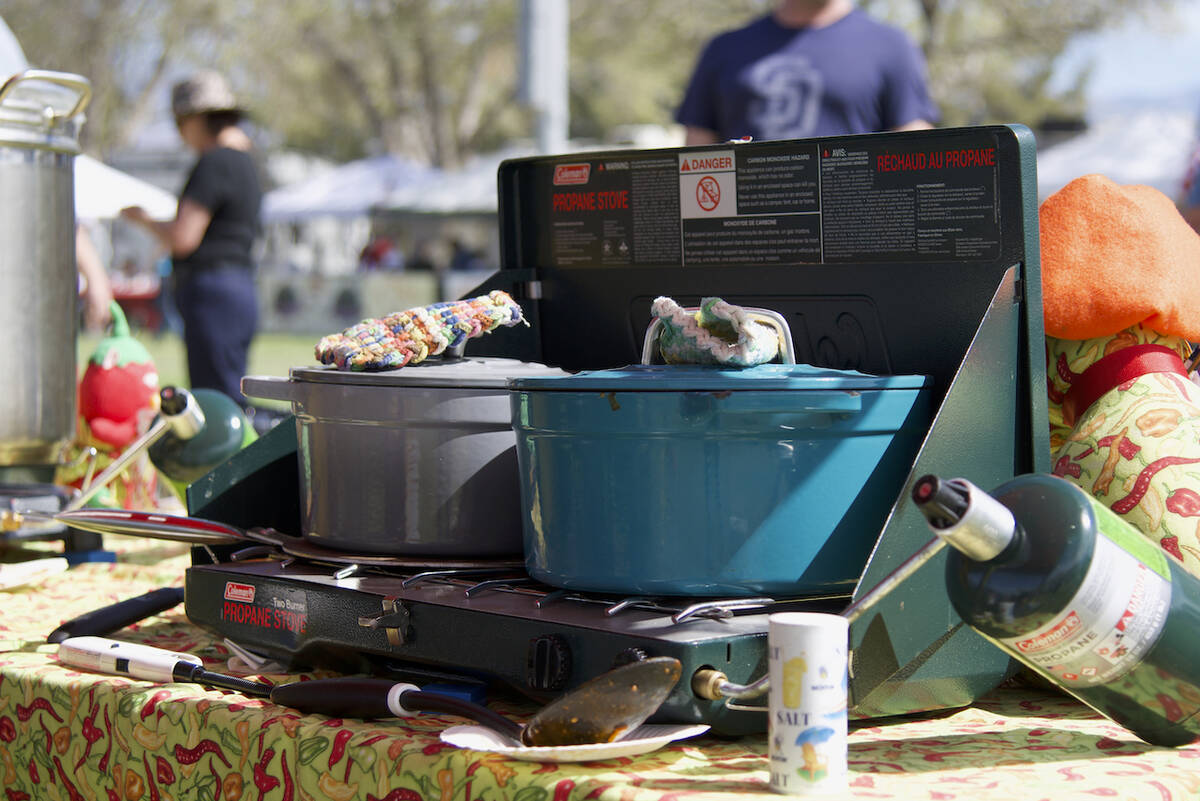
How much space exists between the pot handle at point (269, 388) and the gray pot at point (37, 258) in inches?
29.3

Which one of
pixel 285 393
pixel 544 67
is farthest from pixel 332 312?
pixel 285 393

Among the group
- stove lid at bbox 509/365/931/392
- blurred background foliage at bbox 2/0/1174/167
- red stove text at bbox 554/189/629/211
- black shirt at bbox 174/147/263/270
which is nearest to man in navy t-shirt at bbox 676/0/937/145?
red stove text at bbox 554/189/629/211

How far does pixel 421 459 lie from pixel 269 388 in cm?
29

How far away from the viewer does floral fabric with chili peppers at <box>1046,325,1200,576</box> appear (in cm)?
131

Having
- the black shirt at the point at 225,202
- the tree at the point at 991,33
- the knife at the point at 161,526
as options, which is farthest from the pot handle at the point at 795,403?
the tree at the point at 991,33

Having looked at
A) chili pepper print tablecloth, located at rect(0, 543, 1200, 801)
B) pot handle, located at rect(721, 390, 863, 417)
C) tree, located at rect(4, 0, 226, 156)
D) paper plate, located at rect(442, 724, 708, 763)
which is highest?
tree, located at rect(4, 0, 226, 156)

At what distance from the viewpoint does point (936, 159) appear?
53.2 inches

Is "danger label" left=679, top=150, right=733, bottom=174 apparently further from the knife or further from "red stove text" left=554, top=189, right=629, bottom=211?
the knife

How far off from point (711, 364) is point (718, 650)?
0.97 ft

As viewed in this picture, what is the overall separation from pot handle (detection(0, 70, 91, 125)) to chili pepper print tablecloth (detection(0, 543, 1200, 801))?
3.16 ft

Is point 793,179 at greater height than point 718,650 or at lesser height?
greater

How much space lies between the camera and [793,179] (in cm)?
147

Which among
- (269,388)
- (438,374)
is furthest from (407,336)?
(269,388)

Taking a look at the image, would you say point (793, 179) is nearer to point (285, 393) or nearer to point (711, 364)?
point (711, 364)
